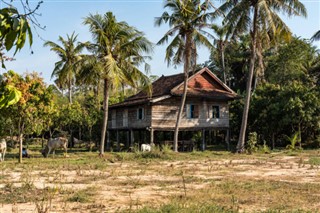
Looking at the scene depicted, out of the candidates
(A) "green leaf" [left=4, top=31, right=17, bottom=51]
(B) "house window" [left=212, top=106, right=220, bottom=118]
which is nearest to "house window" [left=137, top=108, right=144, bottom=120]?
(B) "house window" [left=212, top=106, right=220, bottom=118]

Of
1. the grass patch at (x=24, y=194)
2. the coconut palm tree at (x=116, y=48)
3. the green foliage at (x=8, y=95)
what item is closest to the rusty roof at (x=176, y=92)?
the coconut palm tree at (x=116, y=48)

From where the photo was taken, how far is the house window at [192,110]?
95.9ft

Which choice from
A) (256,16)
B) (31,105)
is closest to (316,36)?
(256,16)

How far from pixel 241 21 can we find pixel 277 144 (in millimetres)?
13446

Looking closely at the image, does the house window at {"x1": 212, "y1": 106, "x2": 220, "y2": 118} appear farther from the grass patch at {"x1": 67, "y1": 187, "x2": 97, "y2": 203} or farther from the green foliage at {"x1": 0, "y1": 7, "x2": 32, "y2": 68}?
the green foliage at {"x1": 0, "y1": 7, "x2": 32, "y2": 68}

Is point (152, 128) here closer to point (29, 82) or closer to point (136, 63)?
point (136, 63)

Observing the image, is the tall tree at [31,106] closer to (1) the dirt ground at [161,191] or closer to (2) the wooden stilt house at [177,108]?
(1) the dirt ground at [161,191]

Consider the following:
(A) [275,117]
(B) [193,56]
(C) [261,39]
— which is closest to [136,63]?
(B) [193,56]

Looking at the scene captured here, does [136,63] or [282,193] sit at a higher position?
[136,63]

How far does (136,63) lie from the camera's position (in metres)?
23.7

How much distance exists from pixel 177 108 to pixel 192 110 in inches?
48.3

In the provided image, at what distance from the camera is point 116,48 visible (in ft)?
73.8

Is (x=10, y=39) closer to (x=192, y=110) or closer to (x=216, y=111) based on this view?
(x=192, y=110)

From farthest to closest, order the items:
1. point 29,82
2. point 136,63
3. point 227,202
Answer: point 136,63, point 29,82, point 227,202
